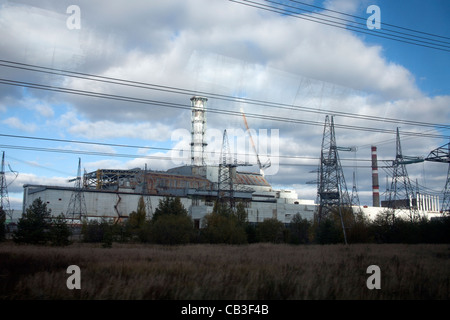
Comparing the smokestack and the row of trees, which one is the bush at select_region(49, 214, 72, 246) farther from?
the smokestack

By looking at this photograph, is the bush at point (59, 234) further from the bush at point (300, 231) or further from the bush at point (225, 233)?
the bush at point (300, 231)

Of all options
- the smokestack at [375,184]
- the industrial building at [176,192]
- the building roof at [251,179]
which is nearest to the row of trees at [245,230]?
the industrial building at [176,192]

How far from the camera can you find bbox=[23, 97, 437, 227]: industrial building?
69.9 meters

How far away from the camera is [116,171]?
89.0 m

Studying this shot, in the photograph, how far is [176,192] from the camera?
83688 millimetres

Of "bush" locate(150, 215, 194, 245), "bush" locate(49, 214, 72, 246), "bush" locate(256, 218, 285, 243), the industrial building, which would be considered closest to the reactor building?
the industrial building

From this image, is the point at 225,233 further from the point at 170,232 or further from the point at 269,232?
the point at 269,232

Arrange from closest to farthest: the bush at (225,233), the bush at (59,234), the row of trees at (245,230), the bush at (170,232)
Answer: the bush at (59,234)
the bush at (170,232)
the row of trees at (245,230)
the bush at (225,233)

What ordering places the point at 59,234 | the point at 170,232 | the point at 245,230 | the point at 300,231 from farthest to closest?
the point at 300,231 → the point at 245,230 → the point at 170,232 → the point at 59,234

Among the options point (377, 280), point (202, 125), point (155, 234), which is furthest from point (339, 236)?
point (202, 125)

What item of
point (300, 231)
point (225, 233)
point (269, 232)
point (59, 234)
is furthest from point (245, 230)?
point (59, 234)

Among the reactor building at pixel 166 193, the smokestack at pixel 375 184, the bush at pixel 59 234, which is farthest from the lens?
the smokestack at pixel 375 184

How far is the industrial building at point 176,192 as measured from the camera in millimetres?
69875
